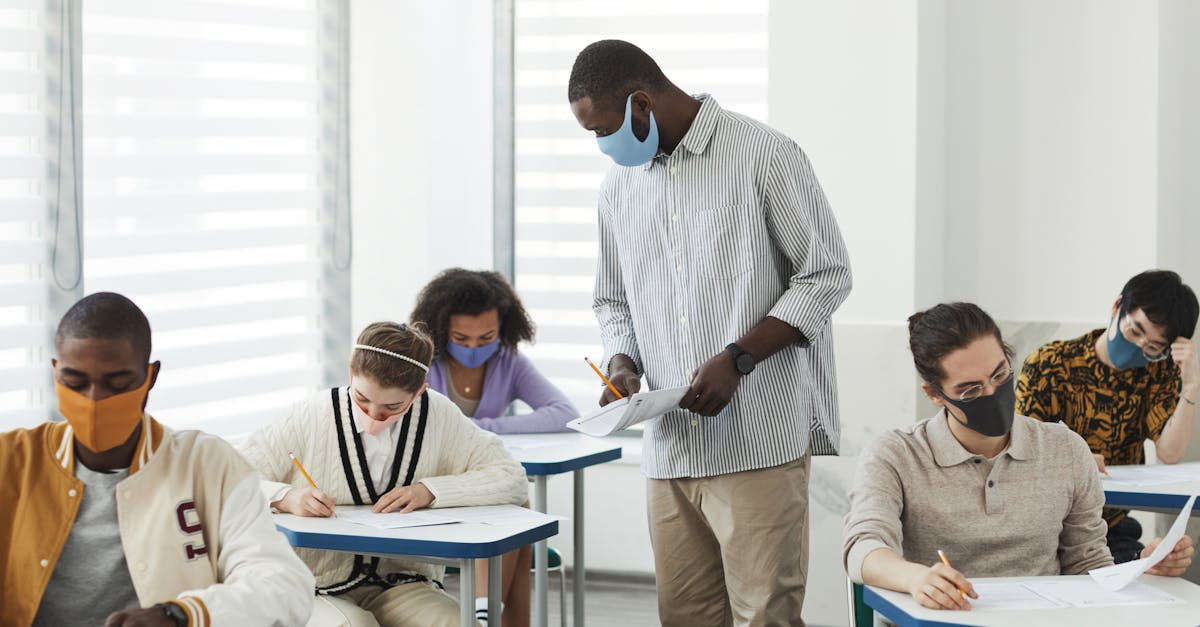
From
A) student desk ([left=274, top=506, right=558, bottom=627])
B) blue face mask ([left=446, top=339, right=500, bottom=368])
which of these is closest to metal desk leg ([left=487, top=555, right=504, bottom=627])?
student desk ([left=274, top=506, right=558, bottom=627])

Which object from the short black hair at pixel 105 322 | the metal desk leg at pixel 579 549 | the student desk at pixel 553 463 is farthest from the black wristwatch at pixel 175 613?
the metal desk leg at pixel 579 549

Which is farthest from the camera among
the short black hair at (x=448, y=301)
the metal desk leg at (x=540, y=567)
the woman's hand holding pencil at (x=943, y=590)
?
the short black hair at (x=448, y=301)

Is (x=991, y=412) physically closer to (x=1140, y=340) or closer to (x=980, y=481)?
(x=980, y=481)

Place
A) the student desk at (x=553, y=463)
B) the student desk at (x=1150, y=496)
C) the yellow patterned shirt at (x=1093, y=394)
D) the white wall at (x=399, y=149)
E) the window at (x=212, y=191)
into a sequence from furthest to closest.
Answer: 1. the white wall at (x=399, y=149)
2. the window at (x=212, y=191)
3. the student desk at (x=553, y=463)
4. the yellow patterned shirt at (x=1093, y=394)
5. the student desk at (x=1150, y=496)

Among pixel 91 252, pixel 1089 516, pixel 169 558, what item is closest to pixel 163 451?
pixel 169 558

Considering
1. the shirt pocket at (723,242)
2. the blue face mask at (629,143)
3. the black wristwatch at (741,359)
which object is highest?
the blue face mask at (629,143)

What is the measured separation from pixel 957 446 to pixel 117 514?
5.12 ft

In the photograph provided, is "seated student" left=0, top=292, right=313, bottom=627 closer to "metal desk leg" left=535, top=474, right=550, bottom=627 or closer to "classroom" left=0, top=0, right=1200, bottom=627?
"classroom" left=0, top=0, right=1200, bottom=627

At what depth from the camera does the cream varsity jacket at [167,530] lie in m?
1.95

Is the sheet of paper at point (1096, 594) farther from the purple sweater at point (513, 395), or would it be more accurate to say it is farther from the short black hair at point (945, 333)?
the purple sweater at point (513, 395)

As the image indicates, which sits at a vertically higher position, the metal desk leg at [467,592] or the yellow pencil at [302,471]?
the yellow pencil at [302,471]

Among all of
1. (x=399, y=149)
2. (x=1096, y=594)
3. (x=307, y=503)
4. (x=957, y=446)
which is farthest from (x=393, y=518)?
(x=399, y=149)

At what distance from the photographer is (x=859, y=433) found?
4.41m

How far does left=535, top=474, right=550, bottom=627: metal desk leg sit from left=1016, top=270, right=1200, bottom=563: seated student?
1.46 m
